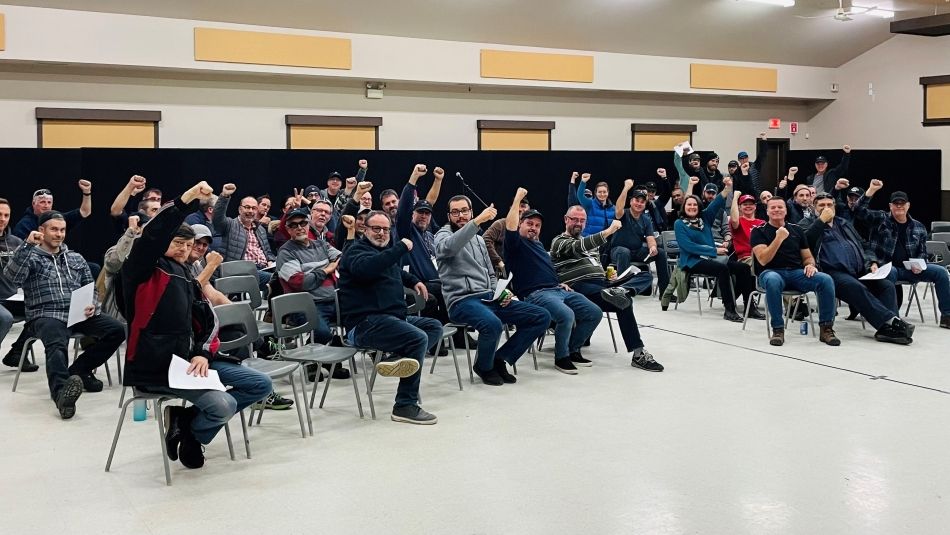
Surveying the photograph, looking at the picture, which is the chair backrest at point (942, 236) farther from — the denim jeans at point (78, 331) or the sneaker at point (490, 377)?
the denim jeans at point (78, 331)

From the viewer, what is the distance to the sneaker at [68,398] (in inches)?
186

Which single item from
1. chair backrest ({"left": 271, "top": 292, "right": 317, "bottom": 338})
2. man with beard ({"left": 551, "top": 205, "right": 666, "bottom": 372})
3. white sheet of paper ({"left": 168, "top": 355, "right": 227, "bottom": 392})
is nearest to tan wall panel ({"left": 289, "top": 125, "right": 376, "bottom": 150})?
man with beard ({"left": 551, "top": 205, "right": 666, "bottom": 372})

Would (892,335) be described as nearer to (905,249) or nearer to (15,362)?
(905,249)

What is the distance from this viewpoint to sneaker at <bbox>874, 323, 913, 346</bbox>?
6.79m

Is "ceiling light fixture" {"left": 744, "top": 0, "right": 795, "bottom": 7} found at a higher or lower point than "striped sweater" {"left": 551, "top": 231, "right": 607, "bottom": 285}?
higher

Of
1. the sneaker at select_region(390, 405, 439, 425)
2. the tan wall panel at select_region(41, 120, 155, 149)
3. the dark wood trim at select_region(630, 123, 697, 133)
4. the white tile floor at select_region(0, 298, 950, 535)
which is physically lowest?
the white tile floor at select_region(0, 298, 950, 535)

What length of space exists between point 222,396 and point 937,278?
20.6 feet

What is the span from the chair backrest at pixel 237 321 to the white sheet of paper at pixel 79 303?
112 centimetres

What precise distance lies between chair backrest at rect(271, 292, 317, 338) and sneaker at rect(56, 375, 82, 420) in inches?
43.3

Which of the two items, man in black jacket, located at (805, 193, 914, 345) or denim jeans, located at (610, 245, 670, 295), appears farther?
denim jeans, located at (610, 245, 670, 295)

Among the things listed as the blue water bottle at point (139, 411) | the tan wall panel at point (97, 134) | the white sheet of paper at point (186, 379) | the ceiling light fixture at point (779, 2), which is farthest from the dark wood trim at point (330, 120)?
the white sheet of paper at point (186, 379)

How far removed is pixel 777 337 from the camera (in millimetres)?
6805

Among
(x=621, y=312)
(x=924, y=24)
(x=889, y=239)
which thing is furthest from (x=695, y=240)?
(x=924, y=24)

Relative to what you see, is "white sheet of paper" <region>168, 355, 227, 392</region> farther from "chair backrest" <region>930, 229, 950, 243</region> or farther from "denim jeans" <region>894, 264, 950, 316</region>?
"chair backrest" <region>930, 229, 950, 243</region>
